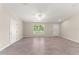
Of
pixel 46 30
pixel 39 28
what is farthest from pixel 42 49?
pixel 46 30

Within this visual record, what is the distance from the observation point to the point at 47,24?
11.2m

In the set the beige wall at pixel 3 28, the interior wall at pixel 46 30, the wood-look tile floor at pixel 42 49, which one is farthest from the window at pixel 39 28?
the beige wall at pixel 3 28

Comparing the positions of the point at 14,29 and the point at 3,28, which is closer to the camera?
the point at 3,28

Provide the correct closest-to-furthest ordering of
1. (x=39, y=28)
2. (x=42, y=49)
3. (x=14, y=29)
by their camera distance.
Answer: (x=42, y=49) → (x=14, y=29) → (x=39, y=28)

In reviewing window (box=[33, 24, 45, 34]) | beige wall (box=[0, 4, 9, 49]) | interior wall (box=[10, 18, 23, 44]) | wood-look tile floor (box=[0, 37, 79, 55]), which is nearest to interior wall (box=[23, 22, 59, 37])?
window (box=[33, 24, 45, 34])

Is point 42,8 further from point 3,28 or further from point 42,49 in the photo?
point 3,28

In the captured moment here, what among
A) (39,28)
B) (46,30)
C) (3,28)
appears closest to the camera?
(3,28)

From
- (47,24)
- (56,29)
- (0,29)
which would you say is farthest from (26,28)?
(0,29)

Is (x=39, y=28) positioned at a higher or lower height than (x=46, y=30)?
higher

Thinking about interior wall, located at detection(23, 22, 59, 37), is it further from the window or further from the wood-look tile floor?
the wood-look tile floor

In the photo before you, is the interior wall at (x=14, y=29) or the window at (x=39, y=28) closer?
the interior wall at (x=14, y=29)

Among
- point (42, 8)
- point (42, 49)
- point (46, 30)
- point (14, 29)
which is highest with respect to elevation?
point (42, 8)

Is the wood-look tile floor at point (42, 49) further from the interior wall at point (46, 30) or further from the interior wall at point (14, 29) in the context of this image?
the interior wall at point (46, 30)

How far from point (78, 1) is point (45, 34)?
336 inches
